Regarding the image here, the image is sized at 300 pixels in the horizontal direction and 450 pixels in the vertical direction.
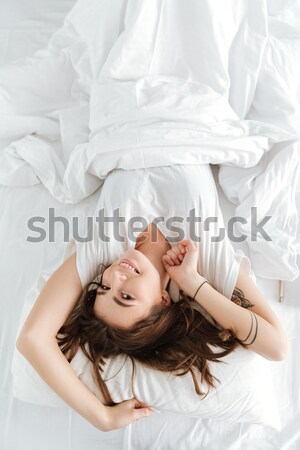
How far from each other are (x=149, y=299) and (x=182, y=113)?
19.7 inches

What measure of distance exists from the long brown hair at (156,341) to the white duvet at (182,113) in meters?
0.27

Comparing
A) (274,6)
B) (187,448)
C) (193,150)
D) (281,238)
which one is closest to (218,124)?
(193,150)

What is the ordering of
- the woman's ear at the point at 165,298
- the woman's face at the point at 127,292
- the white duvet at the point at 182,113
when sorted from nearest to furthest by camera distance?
1. the woman's face at the point at 127,292
2. the woman's ear at the point at 165,298
3. the white duvet at the point at 182,113

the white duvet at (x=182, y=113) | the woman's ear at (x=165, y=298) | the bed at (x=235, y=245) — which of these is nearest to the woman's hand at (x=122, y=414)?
the bed at (x=235, y=245)

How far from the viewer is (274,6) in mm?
1684

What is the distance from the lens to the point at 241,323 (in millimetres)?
1211

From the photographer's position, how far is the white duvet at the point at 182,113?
1390 mm

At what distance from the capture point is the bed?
4.26ft

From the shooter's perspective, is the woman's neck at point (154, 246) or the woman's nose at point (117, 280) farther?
the woman's neck at point (154, 246)

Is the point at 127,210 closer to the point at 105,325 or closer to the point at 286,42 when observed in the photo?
the point at 105,325

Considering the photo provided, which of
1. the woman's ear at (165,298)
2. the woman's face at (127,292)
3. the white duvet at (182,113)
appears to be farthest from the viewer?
the white duvet at (182,113)

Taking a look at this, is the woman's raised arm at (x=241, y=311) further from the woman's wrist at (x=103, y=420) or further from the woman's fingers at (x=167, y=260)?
the woman's wrist at (x=103, y=420)

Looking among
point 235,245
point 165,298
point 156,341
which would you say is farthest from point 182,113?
point 156,341

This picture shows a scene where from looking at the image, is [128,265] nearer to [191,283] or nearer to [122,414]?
[191,283]
